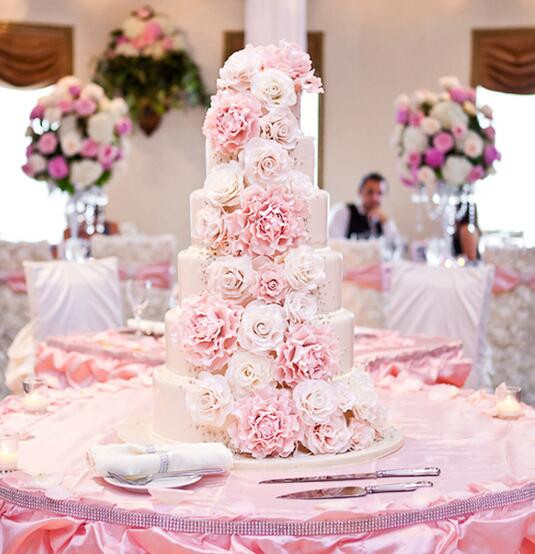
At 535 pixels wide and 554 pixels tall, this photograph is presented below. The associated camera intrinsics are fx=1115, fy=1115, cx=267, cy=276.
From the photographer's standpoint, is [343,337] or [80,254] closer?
[343,337]

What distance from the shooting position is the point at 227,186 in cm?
270

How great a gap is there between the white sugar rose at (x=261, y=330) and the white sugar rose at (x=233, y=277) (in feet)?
0.19

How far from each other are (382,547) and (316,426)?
47 cm

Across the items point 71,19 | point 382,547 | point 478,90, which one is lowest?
point 382,547

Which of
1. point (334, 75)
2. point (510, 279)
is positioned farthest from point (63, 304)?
point (334, 75)

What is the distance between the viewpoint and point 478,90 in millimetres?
10703

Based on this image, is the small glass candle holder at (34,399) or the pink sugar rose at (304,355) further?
the small glass candle holder at (34,399)

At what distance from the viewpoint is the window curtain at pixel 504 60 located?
10.5 metres

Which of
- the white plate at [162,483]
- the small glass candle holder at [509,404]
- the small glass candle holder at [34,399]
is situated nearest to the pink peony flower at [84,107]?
the small glass candle holder at [34,399]

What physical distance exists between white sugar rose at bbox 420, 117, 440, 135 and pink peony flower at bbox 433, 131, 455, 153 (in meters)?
0.05

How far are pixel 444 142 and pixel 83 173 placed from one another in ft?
7.30

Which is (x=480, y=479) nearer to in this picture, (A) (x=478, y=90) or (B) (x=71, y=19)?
(A) (x=478, y=90)

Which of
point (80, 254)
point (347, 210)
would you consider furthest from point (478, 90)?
point (80, 254)

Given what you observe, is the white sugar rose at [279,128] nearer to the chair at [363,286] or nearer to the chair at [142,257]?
the chair at [363,286]
